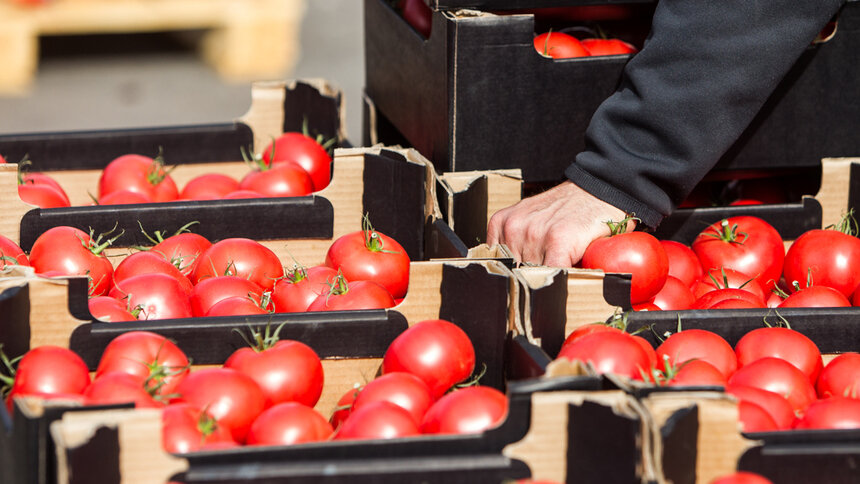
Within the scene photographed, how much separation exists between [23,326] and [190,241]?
53 cm

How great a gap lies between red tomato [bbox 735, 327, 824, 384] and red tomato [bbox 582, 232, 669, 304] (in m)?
0.22

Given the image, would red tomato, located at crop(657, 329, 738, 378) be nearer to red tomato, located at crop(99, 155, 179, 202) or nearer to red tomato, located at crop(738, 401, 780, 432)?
red tomato, located at crop(738, 401, 780, 432)

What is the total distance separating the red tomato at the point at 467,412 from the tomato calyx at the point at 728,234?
94 cm

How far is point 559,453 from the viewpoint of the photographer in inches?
51.1

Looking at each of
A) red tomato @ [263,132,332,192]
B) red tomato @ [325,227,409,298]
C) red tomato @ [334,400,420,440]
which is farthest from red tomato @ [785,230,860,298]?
red tomato @ [263,132,332,192]

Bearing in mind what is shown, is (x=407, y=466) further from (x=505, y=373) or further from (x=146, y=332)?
(x=146, y=332)

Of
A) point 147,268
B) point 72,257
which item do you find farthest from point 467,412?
point 72,257

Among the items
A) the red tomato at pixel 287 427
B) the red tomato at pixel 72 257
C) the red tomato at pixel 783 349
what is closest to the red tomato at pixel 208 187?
the red tomato at pixel 72 257

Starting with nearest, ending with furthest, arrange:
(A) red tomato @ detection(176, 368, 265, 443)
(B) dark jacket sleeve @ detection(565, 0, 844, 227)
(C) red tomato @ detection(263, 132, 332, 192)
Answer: (A) red tomato @ detection(176, 368, 265, 443) → (B) dark jacket sleeve @ detection(565, 0, 844, 227) → (C) red tomato @ detection(263, 132, 332, 192)

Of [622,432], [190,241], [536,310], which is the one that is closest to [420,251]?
[190,241]

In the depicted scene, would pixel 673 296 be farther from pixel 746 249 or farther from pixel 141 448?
pixel 141 448

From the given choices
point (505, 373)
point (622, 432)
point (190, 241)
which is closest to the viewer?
point (622, 432)

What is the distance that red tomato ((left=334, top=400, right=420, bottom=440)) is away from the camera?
1.36 m

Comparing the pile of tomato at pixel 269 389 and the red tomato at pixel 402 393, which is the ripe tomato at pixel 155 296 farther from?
the red tomato at pixel 402 393
